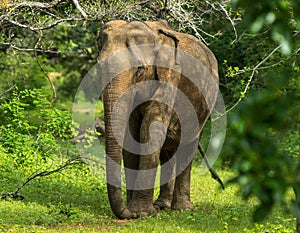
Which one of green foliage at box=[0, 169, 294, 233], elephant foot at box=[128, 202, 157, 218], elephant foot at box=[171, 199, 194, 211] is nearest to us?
green foliage at box=[0, 169, 294, 233]

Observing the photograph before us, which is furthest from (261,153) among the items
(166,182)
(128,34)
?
(166,182)

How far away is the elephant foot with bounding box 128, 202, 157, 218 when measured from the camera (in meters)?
10.3

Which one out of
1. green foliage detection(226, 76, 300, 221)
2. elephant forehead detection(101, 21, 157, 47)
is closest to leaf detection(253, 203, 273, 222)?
green foliage detection(226, 76, 300, 221)

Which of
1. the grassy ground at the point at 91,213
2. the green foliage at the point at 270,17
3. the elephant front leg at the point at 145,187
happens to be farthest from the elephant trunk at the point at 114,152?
the green foliage at the point at 270,17

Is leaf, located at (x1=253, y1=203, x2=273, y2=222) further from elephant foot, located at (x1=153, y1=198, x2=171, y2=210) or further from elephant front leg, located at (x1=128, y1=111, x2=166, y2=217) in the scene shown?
elephant foot, located at (x1=153, y1=198, x2=171, y2=210)

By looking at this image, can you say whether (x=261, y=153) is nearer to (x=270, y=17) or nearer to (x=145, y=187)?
(x=270, y=17)

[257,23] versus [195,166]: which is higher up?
[257,23]

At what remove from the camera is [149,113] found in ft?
34.7

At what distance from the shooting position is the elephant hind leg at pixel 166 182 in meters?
11.5

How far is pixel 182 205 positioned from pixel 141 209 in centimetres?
119

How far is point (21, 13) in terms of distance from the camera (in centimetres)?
1302

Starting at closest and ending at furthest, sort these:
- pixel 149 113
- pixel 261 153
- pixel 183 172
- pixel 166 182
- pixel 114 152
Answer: pixel 261 153 → pixel 114 152 → pixel 149 113 → pixel 166 182 → pixel 183 172

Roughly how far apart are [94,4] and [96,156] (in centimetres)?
543

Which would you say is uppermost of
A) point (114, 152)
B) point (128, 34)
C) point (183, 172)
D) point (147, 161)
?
point (128, 34)
